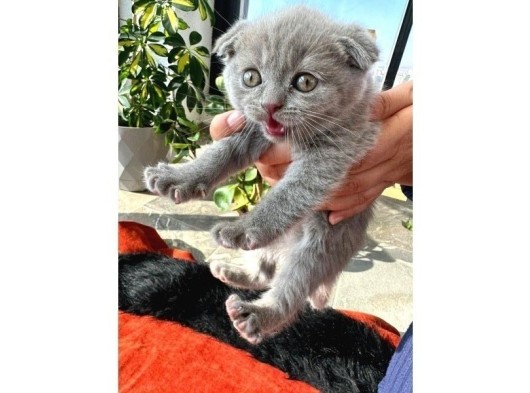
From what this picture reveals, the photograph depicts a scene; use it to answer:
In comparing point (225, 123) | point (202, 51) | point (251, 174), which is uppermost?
point (202, 51)

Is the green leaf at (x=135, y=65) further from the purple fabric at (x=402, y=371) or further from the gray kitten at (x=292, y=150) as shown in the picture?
the purple fabric at (x=402, y=371)

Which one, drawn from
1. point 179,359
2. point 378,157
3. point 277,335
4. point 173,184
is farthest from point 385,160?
point 179,359

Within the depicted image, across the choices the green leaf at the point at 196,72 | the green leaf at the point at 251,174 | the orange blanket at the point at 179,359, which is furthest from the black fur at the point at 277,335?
the green leaf at the point at 196,72

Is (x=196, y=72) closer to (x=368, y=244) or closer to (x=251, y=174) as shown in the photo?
(x=251, y=174)
